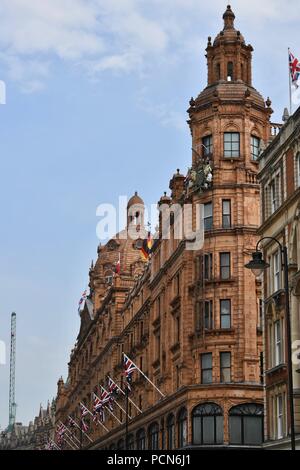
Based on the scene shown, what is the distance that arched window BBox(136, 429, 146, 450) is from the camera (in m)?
83.9

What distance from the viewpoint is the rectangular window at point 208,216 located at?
231 feet

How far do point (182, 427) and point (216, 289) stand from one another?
33.6 ft

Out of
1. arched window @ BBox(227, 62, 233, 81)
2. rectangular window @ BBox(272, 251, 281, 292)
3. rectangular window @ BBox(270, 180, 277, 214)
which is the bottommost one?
rectangular window @ BBox(272, 251, 281, 292)

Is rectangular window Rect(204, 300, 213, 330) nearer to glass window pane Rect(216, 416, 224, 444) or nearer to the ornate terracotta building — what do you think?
the ornate terracotta building

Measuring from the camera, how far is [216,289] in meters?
68.8

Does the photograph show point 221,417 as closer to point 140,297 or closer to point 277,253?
point 277,253

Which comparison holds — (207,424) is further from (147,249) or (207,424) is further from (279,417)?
(147,249)

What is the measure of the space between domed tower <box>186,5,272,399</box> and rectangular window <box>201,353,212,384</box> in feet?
0.32

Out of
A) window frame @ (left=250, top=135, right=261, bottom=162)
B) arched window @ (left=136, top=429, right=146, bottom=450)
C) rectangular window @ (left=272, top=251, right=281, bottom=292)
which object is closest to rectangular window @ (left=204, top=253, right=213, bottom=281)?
window frame @ (left=250, top=135, right=261, bottom=162)

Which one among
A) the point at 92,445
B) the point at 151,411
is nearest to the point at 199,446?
the point at 151,411

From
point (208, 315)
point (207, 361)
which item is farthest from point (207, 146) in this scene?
point (207, 361)

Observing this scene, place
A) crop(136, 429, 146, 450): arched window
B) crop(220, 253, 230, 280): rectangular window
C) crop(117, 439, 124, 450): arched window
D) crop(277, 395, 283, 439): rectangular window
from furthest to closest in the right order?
crop(117, 439, 124, 450): arched window, crop(136, 429, 146, 450): arched window, crop(220, 253, 230, 280): rectangular window, crop(277, 395, 283, 439): rectangular window

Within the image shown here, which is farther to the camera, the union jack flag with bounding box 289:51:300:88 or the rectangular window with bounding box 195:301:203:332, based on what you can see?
the rectangular window with bounding box 195:301:203:332

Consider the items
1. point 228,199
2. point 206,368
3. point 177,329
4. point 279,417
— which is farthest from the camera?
point 177,329
